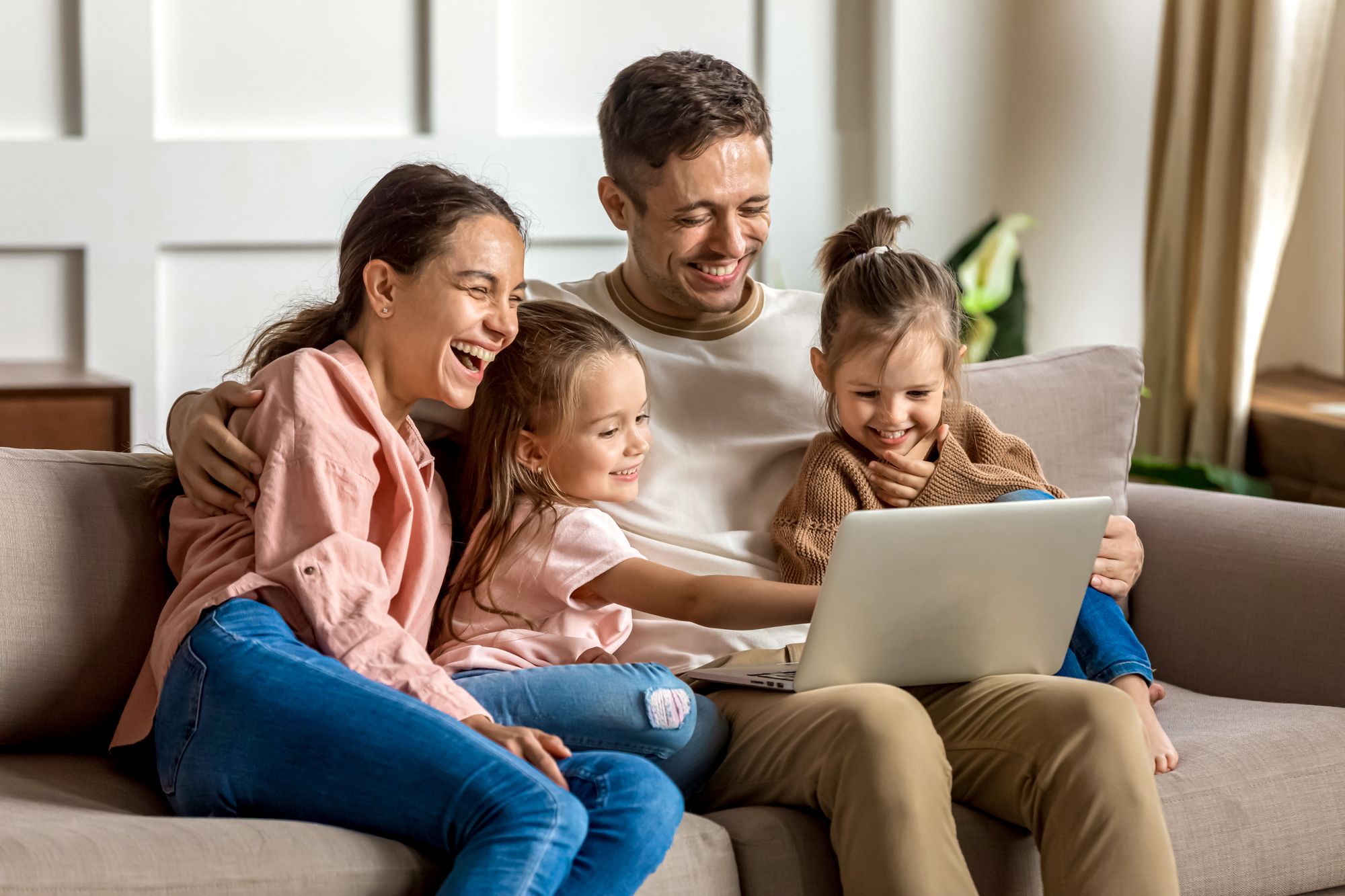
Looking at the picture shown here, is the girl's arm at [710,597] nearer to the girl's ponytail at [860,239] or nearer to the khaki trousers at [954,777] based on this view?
the khaki trousers at [954,777]

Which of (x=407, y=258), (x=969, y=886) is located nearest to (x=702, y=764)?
(x=969, y=886)

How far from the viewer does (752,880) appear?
4.28 ft

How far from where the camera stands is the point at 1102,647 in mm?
1581

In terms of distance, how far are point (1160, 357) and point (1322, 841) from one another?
1798mm

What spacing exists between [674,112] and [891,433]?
1.60ft

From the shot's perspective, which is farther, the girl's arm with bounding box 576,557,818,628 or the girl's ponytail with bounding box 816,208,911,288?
the girl's ponytail with bounding box 816,208,911,288

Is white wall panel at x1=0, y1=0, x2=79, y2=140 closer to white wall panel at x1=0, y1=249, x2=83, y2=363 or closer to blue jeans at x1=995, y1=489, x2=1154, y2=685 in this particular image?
white wall panel at x1=0, y1=249, x2=83, y2=363

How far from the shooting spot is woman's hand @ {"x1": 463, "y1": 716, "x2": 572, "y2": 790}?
1192 mm

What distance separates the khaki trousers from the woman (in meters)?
0.18

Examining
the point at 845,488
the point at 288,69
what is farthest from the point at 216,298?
the point at 845,488

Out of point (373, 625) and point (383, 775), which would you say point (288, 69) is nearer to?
point (373, 625)

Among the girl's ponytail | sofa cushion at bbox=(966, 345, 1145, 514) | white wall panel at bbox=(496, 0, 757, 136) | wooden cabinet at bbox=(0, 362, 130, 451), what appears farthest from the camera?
white wall panel at bbox=(496, 0, 757, 136)

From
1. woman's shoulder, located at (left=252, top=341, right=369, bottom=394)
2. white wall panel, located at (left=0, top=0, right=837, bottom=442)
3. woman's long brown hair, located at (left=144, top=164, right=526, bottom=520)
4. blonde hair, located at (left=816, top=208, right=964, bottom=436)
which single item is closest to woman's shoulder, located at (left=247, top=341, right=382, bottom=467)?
woman's shoulder, located at (left=252, top=341, right=369, bottom=394)

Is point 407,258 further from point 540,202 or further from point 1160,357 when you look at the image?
point 1160,357
